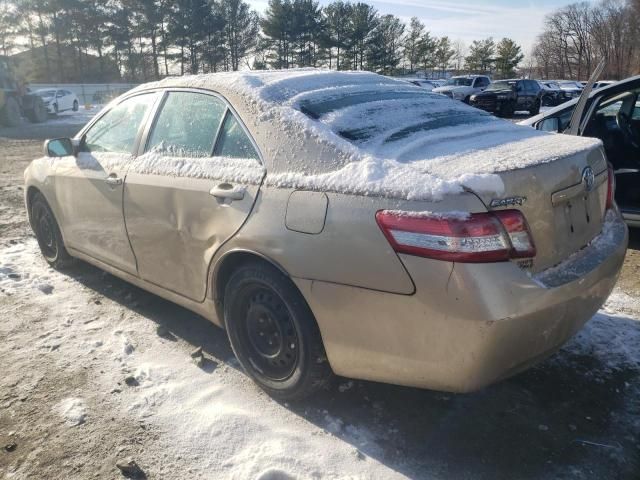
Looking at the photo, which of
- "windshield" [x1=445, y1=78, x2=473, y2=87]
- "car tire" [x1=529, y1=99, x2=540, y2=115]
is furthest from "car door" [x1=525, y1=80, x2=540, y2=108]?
"windshield" [x1=445, y1=78, x2=473, y2=87]

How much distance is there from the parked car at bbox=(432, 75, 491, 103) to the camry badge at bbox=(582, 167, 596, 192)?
25.2 meters

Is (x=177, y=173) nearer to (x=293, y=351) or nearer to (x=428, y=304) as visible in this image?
(x=293, y=351)

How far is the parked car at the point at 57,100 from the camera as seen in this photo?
27.2 m

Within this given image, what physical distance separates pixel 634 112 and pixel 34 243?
6351 mm

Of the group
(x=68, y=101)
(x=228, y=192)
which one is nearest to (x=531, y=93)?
(x=68, y=101)

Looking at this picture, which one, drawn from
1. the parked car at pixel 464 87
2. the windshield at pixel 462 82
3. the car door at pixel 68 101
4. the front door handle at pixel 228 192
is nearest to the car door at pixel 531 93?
the parked car at pixel 464 87

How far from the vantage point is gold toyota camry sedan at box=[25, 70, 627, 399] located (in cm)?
204

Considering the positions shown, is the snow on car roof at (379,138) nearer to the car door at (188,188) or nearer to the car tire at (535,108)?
the car door at (188,188)

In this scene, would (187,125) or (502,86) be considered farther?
(502,86)

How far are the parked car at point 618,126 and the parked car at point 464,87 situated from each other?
21.9 metres

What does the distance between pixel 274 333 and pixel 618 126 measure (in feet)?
14.5

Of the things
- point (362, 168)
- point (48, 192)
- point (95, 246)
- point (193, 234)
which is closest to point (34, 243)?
point (48, 192)

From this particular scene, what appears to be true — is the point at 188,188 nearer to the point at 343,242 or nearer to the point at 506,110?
the point at 343,242

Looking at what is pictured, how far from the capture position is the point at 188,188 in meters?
2.93
